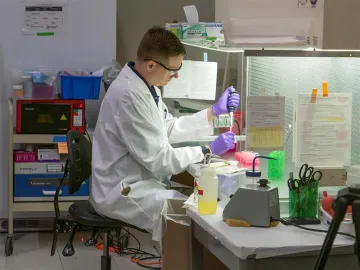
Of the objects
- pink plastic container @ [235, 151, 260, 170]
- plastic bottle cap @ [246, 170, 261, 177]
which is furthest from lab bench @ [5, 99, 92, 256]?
plastic bottle cap @ [246, 170, 261, 177]

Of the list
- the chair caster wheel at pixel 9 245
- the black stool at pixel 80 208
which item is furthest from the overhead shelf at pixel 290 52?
the chair caster wheel at pixel 9 245

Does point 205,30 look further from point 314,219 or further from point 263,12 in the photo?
point 314,219

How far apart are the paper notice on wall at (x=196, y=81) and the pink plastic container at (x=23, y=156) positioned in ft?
4.84

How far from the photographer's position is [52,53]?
5.13 meters

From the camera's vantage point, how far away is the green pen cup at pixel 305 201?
8.57 ft

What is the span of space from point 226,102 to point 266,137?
538mm

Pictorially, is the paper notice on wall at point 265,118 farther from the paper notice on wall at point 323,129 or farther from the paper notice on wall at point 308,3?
the paper notice on wall at point 308,3

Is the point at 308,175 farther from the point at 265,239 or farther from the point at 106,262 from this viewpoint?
the point at 106,262

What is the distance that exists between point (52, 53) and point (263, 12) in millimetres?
2786

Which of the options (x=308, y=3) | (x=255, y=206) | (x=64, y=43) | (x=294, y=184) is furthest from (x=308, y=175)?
(x=64, y=43)

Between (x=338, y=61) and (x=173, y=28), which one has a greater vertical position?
(x=173, y=28)

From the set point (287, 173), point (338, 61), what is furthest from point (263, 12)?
point (287, 173)

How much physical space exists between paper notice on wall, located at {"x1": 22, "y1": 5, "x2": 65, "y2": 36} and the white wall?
0.04 m

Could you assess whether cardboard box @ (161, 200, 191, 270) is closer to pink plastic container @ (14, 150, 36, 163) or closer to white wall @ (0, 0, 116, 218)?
pink plastic container @ (14, 150, 36, 163)
